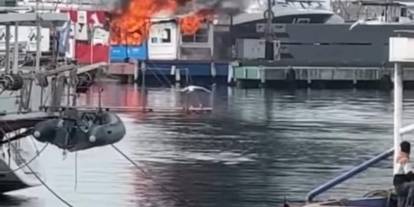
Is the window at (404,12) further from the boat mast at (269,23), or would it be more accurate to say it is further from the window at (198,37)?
the window at (198,37)

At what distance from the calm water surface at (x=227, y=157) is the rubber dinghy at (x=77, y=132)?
136cm

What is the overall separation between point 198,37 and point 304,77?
10.1m

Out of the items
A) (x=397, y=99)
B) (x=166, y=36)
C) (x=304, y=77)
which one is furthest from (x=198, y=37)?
(x=397, y=99)

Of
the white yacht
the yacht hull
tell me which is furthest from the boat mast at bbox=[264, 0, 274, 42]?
the white yacht

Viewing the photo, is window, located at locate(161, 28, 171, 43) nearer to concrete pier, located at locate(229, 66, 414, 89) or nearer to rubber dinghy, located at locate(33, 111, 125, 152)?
concrete pier, located at locate(229, 66, 414, 89)

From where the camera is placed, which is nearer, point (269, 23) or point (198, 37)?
point (198, 37)

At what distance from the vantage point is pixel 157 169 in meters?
36.8

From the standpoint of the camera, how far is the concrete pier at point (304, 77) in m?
92.2

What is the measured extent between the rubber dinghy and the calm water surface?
1359 mm

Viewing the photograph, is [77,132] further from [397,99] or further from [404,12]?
[404,12]

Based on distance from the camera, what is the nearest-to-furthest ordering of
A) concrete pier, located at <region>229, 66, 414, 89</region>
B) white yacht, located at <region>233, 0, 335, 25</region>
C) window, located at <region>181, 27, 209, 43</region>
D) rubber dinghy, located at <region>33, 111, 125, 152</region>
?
rubber dinghy, located at <region>33, 111, 125, 152</region>, concrete pier, located at <region>229, 66, 414, 89</region>, window, located at <region>181, 27, 209, 43</region>, white yacht, located at <region>233, 0, 335, 25</region>

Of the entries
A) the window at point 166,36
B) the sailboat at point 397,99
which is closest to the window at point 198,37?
the window at point 166,36

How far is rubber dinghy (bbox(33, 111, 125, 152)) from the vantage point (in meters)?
28.2

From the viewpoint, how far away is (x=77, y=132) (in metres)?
28.5
